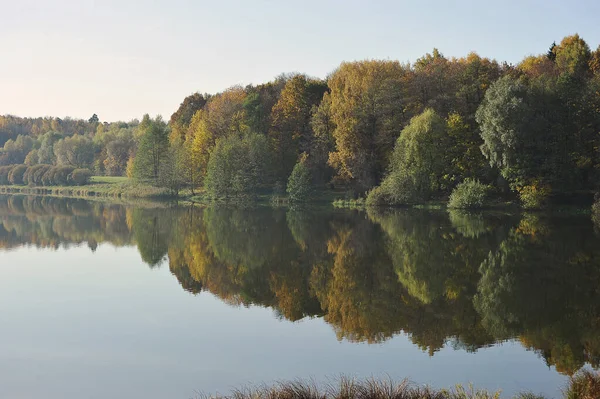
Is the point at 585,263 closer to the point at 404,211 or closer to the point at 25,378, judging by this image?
the point at 25,378

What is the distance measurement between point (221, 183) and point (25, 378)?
5042cm

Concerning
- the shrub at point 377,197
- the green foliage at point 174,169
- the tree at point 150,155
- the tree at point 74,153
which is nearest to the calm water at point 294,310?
the shrub at point 377,197

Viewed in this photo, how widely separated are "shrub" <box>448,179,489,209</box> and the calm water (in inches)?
531

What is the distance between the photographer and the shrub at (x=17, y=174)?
332 ft

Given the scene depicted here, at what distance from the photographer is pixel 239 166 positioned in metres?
60.1

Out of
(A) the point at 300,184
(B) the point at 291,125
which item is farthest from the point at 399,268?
(B) the point at 291,125

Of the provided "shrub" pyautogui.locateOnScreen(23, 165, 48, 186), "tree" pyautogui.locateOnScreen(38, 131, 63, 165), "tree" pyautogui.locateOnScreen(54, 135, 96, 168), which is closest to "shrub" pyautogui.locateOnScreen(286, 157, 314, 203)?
"shrub" pyautogui.locateOnScreen(23, 165, 48, 186)

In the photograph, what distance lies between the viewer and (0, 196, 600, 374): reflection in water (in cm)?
1412

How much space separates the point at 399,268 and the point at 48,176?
83014 millimetres

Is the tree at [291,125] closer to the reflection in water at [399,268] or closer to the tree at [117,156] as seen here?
the reflection in water at [399,268]

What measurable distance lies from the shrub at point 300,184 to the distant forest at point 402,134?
0.45ft

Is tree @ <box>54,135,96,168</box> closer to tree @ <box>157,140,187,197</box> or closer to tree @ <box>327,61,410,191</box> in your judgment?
tree @ <box>157,140,187,197</box>

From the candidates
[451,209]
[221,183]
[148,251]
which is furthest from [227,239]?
[221,183]

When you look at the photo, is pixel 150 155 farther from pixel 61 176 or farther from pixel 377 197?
pixel 377 197
